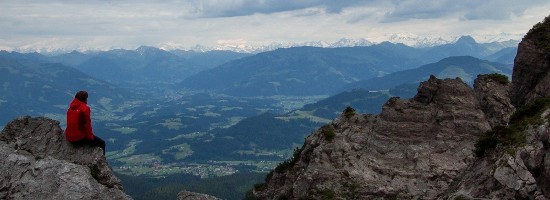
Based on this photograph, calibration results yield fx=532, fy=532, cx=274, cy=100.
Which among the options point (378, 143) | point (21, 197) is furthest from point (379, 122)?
point (21, 197)

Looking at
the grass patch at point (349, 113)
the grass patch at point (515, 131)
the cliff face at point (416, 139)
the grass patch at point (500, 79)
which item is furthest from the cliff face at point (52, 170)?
the grass patch at point (500, 79)

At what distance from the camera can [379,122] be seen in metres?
50.2

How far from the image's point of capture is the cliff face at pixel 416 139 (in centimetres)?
4284

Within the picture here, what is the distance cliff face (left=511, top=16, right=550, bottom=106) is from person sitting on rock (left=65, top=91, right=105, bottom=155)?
1266 inches

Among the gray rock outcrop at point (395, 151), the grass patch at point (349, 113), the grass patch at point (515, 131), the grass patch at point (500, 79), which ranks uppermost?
the grass patch at point (500, 79)

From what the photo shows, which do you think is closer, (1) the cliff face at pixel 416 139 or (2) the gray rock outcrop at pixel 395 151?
(1) the cliff face at pixel 416 139

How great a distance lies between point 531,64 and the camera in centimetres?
4384

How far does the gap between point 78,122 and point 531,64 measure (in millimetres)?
35357

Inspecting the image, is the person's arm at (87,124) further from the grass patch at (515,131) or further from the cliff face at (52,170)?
the grass patch at (515,131)

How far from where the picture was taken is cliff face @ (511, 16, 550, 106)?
4266 cm

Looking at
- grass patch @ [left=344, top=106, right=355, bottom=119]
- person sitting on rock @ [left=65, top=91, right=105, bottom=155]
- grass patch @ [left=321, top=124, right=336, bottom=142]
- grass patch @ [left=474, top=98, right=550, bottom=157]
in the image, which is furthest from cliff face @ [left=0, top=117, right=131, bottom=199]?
grass patch @ [left=344, top=106, right=355, bottom=119]

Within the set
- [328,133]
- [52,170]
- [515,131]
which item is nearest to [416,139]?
[328,133]

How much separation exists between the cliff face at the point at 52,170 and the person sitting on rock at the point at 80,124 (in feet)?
1.56

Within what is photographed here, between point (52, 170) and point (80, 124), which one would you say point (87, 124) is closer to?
point (80, 124)
